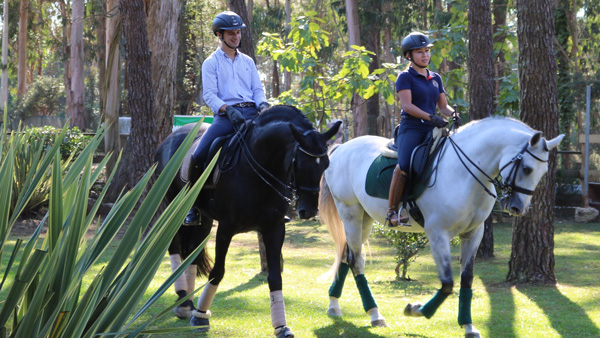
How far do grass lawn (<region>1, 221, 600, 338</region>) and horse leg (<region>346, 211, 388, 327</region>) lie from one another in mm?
156

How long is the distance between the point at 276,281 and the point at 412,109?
2079mm

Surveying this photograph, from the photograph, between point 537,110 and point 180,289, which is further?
point 537,110

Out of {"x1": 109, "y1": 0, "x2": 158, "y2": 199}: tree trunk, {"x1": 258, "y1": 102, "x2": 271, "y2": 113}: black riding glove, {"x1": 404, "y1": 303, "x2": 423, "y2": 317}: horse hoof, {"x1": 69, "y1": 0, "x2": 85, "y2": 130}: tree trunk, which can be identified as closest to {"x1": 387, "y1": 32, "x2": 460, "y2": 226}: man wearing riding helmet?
{"x1": 404, "y1": 303, "x2": 423, "y2": 317}: horse hoof

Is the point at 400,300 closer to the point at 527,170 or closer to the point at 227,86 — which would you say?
the point at 527,170

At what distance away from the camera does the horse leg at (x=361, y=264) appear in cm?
698

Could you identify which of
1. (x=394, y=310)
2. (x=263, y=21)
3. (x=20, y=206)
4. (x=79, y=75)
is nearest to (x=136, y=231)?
(x=20, y=206)

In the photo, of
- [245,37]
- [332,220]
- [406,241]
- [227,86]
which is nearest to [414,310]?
[332,220]

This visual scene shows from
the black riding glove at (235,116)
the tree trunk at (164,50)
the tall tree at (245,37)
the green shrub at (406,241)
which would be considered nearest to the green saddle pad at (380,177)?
the black riding glove at (235,116)

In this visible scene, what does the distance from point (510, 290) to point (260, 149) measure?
15.2 ft

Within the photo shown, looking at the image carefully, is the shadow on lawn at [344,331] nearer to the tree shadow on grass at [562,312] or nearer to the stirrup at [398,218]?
the stirrup at [398,218]

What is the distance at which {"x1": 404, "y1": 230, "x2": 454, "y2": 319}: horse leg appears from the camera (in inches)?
247

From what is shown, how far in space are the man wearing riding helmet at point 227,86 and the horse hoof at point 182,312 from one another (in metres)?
0.84

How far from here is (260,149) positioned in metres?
6.09

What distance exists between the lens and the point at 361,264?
7.49 m
